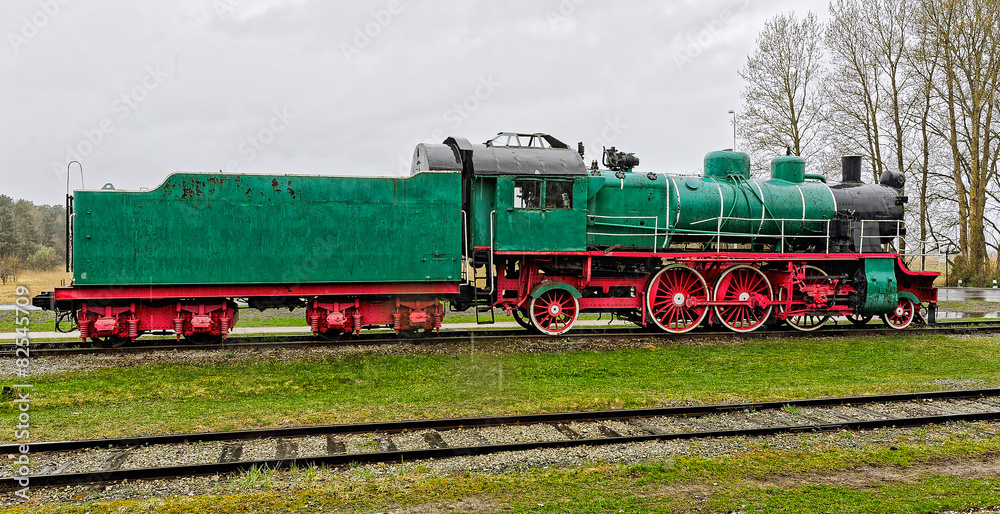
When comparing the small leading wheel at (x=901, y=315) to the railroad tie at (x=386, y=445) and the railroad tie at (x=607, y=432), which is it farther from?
the railroad tie at (x=386, y=445)

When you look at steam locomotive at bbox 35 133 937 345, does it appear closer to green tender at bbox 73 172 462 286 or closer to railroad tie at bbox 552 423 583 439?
green tender at bbox 73 172 462 286

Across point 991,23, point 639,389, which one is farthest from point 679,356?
point 991,23

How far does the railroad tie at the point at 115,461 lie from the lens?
6398mm

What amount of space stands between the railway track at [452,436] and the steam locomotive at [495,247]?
5235 millimetres

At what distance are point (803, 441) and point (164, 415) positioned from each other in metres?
7.67

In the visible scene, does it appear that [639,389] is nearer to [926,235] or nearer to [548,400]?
[548,400]

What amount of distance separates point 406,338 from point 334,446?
6.45 metres

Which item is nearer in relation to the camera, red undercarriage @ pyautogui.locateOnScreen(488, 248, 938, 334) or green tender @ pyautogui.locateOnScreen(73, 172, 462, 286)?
green tender @ pyautogui.locateOnScreen(73, 172, 462, 286)

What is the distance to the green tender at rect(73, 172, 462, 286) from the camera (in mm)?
11578

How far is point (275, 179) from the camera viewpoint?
39.8ft

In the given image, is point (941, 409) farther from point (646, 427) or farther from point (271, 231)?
point (271, 231)

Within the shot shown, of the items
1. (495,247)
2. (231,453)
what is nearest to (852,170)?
(495,247)

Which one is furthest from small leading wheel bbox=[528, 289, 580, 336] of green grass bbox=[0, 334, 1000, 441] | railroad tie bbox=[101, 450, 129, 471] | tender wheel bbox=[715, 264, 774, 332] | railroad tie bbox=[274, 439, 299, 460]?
railroad tie bbox=[101, 450, 129, 471]

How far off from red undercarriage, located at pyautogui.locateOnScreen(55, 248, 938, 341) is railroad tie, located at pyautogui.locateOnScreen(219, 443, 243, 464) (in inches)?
214
